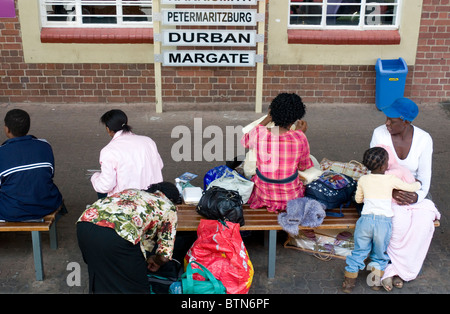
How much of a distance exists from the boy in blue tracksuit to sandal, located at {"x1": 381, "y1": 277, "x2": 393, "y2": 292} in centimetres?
277

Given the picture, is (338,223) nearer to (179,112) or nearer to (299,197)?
(299,197)

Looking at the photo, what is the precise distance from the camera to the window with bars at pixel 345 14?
9.05m

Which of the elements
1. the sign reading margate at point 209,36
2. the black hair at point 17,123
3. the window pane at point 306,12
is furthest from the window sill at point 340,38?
the black hair at point 17,123

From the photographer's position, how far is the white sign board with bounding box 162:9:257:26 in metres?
8.18

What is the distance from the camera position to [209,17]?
8.24m

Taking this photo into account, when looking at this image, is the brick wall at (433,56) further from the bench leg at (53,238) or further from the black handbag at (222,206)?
the bench leg at (53,238)

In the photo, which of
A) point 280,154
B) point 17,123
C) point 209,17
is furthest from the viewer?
point 209,17

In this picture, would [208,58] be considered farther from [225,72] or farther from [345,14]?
[345,14]

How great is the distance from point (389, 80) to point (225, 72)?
270cm

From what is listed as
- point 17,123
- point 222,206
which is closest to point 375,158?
point 222,206

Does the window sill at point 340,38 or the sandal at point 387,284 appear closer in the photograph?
the sandal at point 387,284

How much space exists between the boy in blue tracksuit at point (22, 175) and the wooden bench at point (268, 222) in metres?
1.13

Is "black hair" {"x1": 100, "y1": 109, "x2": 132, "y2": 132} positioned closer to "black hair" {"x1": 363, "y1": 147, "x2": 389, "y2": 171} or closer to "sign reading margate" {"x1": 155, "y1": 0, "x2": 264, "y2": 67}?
"black hair" {"x1": 363, "y1": 147, "x2": 389, "y2": 171}

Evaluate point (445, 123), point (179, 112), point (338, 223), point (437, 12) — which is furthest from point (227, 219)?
point (437, 12)
